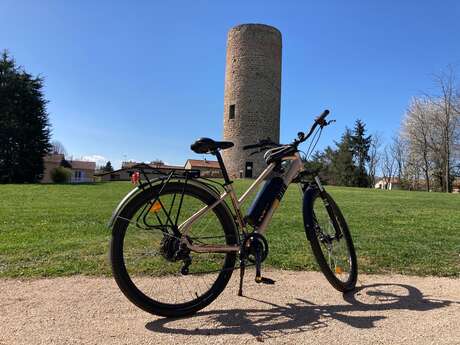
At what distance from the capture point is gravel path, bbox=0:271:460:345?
7.33 ft

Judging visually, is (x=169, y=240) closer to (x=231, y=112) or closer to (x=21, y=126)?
(x=21, y=126)

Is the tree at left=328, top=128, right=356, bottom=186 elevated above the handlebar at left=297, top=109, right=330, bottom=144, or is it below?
above

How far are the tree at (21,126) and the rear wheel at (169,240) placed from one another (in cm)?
2883

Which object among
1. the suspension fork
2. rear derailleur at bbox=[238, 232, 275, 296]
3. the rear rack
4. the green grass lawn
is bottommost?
the green grass lawn

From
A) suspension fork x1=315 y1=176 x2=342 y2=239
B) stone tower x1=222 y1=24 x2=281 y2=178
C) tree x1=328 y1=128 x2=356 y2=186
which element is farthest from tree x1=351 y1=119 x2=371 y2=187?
suspension fork x1=315 y1=176 x2=342 y2=239

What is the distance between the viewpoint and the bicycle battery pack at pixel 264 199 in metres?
2.90

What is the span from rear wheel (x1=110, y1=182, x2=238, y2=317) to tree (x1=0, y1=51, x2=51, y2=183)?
2883 centimetres

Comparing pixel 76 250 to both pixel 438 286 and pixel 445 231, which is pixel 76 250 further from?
pixel 445 231

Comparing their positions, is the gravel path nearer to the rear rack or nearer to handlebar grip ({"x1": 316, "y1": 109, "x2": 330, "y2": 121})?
the rear rack

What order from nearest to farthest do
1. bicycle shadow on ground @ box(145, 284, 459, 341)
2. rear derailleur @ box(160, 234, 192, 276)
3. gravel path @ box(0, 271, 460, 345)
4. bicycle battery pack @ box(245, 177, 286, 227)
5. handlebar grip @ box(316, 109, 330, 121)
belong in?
gravel path @ box(0, 271, 460, 345) < bicycle shadow on ground @ box(145, 284, 459, 341) < rear derailleur @ box(160, 234, 192, 276) < bicycle battery pack @ box(245, 177, 286, 227) < handlebar grip @ box(316, 109, 330, 121)

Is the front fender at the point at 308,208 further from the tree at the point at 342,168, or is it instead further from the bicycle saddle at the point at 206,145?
the tree at the point at 342,168

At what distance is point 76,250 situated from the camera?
4.19 metres

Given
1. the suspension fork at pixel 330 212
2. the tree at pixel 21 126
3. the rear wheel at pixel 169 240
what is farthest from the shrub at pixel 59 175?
the suspension fork at pixel 330 212

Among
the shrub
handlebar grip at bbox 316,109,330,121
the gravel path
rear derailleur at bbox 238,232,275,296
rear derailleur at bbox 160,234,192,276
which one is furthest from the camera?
the shrub
